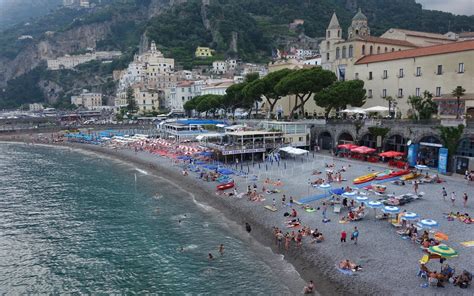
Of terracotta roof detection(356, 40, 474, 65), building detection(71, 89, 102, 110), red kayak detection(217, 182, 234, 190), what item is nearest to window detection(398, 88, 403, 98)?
terracotta roof detection(356, 40, 474, 65)

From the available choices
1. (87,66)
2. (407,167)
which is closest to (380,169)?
(407,167)

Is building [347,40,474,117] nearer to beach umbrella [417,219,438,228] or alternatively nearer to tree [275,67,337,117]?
tree [275,67,337,117]

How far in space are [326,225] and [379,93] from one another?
33.5 m

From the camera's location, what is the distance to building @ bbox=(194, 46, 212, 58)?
169 metres

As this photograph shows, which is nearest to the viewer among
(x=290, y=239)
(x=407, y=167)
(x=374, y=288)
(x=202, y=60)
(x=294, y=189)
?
(x=374, y=288)

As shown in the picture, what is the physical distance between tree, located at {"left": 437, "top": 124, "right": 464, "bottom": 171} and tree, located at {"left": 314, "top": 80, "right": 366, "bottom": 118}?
1659cm

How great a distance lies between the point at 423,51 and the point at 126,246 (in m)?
40.8

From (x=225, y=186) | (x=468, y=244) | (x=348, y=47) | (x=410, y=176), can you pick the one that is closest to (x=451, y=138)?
(x=410, y=176)

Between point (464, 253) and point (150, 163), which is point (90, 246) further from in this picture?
point (150, 163)

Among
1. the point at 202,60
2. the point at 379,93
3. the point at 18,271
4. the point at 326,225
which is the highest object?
the point at 202,60

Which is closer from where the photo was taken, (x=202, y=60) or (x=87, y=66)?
(x=202, y=60)

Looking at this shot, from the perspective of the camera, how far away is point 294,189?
33844 mm

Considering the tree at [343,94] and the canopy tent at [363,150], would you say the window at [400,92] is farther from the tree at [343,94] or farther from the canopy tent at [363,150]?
the canopy tent at [363,150]

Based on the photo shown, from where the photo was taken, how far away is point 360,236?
22.5 meters
